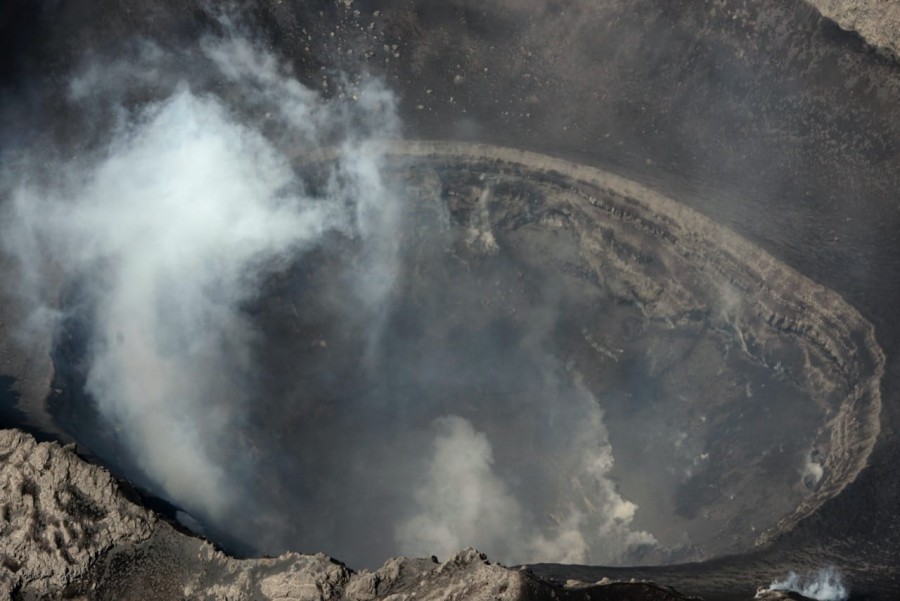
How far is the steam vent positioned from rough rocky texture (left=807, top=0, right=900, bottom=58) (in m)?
0.04

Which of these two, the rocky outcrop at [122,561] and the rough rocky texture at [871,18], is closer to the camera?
the rocky outcrop at [122,561]

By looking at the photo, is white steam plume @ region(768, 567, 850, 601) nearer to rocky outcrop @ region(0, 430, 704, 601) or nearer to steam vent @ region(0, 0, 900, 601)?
steam vent @ region(0, 0, 900, 601)

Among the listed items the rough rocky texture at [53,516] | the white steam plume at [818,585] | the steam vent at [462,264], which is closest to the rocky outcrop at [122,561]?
the rough rocky texture at [53,516]

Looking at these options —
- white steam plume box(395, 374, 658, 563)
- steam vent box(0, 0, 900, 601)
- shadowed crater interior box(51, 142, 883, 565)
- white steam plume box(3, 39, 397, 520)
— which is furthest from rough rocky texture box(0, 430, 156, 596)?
white steam plume box(395, 374, 658, 563)

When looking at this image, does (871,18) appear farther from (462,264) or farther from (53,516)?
(53,516)

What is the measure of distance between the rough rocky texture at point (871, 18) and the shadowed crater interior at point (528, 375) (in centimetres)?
316

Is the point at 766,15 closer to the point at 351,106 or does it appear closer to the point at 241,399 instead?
the point at 351,106

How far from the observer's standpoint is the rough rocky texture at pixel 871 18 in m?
9.50

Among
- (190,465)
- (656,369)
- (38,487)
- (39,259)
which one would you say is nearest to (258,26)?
(39,259)

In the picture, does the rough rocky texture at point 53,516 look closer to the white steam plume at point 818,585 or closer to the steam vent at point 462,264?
the steam vent at point 462,264

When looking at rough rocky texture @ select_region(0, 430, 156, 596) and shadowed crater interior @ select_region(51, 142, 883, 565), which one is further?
shadowed crater interior @ select_region(51, 142, 883, 565)

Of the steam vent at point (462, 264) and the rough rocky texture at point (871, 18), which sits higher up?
the rough rocky texture at point (871, 18)

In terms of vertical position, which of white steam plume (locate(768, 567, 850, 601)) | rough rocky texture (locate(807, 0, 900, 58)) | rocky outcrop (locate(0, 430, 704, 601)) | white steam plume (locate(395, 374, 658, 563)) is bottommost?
rocky outcrop (locate(0, 430, 704, 601))

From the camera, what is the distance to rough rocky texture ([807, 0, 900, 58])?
950 cm
